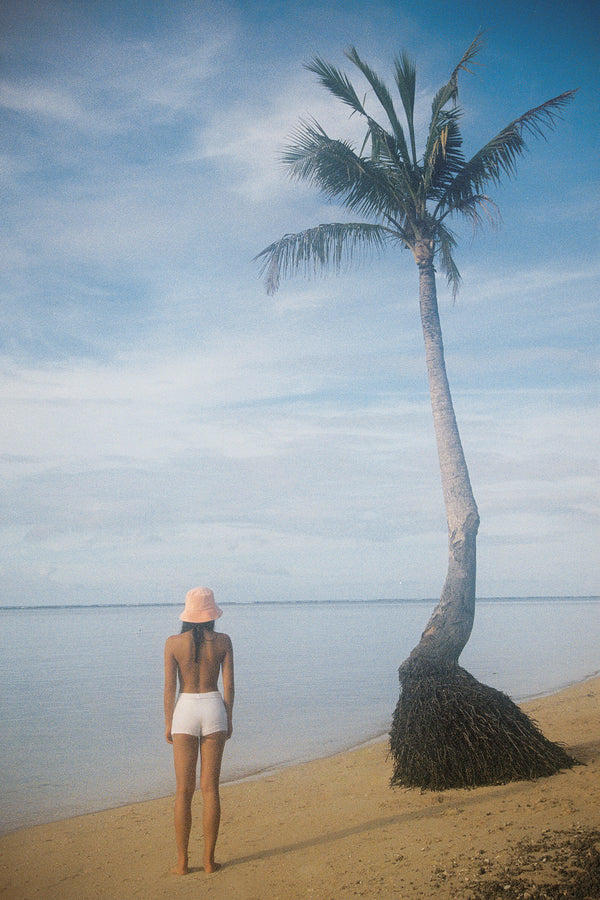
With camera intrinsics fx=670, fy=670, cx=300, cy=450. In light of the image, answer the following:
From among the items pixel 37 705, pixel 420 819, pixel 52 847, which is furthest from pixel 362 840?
pixel 37 705

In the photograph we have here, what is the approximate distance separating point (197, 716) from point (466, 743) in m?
2.96

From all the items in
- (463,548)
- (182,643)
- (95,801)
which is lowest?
(95,801)

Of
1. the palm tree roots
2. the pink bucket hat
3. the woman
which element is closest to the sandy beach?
the palm tree roots

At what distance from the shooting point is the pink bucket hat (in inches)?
191

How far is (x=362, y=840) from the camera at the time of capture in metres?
5.34

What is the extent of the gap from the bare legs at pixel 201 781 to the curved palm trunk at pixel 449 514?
3.12 meters

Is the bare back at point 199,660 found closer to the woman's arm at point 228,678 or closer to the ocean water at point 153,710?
the woman's arm at point 228,678

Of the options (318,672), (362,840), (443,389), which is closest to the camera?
(362,840)

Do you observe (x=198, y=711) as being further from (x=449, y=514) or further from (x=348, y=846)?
(x=449, y=514)

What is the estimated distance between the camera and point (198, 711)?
4.67 meters

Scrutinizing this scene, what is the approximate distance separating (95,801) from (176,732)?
4363mm

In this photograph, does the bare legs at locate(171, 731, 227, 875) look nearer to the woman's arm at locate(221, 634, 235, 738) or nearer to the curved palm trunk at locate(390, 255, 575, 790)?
the woman's arm at locate(221, 634, 235, 738)

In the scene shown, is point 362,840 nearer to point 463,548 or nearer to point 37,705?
point 463,548

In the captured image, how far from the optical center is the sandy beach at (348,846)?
4219 millimetres
